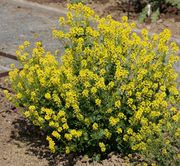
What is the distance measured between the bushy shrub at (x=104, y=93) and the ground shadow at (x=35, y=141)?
11 centimetres

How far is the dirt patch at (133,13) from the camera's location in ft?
28.5

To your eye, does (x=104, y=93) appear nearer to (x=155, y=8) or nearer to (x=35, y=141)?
(x=35, y=141)

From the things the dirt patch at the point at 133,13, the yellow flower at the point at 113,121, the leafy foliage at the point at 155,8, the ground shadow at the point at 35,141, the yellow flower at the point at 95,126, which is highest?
the yellow flower at the point at 113,121

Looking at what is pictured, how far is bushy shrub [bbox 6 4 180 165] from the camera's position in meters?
4.57

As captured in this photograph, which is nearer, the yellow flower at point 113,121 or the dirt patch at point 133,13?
the yellow flower at point 113,121

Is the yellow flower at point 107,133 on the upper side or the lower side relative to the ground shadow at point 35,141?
upper

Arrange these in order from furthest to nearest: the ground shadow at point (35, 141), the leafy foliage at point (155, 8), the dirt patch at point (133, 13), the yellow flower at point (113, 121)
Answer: the leafy foliage at point (155, 8)
the dirt patch at point (133, 13)
the ground shadow at point (35, 141)
the yellow flower at point (113, 121)

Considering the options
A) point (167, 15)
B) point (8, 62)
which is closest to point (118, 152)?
point (8, 62)

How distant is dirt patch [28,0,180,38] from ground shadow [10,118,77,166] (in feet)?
11.9

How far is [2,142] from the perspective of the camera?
5.25 metres

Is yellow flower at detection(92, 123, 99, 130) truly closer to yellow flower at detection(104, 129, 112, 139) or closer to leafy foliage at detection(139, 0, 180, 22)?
yellow flower at detection(104, 129, 112, 139)

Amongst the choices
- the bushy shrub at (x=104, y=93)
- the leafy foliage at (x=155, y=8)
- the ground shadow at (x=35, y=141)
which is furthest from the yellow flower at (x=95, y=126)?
the leafy foliage at (x=155, y=8)

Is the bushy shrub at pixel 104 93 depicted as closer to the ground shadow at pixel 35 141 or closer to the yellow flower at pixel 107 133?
the yellow flower at pixel 107 133

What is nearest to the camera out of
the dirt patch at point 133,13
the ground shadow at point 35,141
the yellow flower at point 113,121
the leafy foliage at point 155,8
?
the yellow flower at point 113,121
